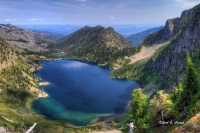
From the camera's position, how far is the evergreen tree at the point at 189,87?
143 feet

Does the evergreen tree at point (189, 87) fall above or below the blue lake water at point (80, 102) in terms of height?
above

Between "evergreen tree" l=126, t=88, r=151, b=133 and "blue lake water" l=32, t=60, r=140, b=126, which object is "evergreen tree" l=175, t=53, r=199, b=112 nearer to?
"evergreen tree" l=126, t=88, r=151, b=133

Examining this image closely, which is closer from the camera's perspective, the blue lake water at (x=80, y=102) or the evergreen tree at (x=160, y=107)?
the evergreen tree at (x=160, y=107)

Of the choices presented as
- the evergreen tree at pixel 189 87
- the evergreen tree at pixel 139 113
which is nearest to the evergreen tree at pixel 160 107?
the evergreen tree at pixel 189 87

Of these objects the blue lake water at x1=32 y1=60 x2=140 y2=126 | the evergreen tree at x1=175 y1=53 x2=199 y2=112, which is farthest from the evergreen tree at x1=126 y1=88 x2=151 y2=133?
the blue lake water at x1=32 y1=60 x2=140 y2=126

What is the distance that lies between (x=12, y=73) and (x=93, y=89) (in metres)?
73.3

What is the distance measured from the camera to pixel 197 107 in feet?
114

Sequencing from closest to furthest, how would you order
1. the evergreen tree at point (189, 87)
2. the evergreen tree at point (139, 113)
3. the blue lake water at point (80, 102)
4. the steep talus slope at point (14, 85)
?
1. the evergreen tree at point (139, 113)
2. the evergreen tree at point (189, 87)
3. the blue lake water at point (80, 102)
4. the steep talus slope at point (14, 85)

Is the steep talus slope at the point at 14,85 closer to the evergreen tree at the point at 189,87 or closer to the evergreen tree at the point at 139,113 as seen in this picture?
the evergreen tree at the point at 139,113

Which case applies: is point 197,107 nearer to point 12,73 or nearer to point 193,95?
point 193,95

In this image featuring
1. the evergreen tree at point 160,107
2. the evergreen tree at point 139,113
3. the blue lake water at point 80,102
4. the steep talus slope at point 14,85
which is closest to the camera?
the evergreen tree at point 139,113

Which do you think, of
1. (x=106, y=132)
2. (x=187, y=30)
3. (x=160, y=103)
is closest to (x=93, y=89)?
(x=187, y=30)

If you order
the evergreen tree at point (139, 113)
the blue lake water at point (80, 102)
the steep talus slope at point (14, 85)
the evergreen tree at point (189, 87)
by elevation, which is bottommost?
the blue lake water at point (80, 102)

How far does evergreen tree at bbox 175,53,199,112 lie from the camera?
1715 inches
